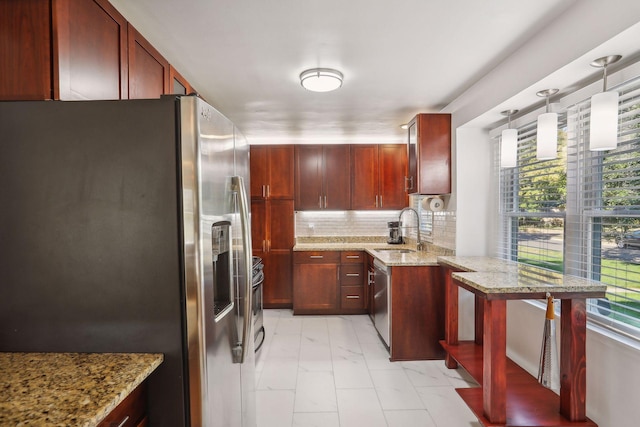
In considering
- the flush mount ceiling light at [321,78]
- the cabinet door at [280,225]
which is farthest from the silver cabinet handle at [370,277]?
the flush mount ceiling light at [321,78]

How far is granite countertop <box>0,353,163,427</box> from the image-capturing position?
0.80 metres

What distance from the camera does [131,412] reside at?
1052mm

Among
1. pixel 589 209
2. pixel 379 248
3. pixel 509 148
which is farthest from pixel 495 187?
pixel 379 248

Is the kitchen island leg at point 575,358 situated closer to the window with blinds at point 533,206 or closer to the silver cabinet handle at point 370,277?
the window with blinds at point 533,206

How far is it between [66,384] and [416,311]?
2.63 m

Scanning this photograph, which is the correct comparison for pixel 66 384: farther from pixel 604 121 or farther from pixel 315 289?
pixel 315 289

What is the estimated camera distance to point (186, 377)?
45.1 inches

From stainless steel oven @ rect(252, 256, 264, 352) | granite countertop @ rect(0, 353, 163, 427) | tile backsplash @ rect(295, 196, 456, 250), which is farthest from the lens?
tile backsplash @ rect(295, 196, 456, 250)

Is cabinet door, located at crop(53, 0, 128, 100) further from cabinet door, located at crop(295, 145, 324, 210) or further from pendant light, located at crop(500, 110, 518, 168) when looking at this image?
cabinet door, located at crop(295, 145, 324, 210)

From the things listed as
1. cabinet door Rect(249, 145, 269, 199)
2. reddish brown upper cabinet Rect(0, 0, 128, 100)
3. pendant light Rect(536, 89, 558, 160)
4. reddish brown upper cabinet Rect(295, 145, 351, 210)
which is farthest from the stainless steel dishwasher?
reddish brown upper cabinet Rect(0, 0, 128, 100)

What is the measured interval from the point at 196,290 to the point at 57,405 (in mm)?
453

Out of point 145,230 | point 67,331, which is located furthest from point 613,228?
point 67,331

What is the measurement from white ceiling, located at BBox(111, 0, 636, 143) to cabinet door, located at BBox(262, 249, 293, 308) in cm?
213

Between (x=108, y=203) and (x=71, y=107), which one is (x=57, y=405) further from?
(x=71, y=107)
